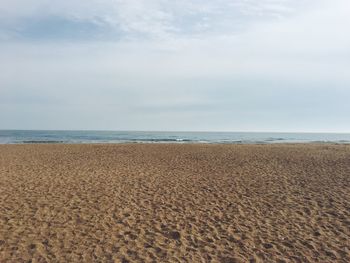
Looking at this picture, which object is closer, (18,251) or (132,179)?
(18,251)

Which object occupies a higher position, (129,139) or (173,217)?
(129,139)

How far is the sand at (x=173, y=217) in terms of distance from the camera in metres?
7.27

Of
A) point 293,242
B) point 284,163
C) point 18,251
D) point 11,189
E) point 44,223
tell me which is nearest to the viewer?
point 18,251

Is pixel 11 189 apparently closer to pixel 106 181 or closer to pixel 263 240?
pixel 106 181

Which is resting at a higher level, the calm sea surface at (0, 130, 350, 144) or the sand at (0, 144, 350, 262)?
the calm sea surface at (0, 130, 350, 144)

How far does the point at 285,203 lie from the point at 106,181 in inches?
295

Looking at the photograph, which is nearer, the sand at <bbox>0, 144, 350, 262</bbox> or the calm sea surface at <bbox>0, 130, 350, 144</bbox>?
the sand at <bbox>0, 144, 350, 262</bbox>

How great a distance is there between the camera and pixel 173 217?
376 inches

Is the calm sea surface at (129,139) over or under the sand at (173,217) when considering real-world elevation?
over

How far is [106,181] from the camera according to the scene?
14719 millimetres

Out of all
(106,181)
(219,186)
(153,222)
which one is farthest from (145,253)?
(106,181)

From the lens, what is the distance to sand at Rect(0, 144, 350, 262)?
7273 millimetres

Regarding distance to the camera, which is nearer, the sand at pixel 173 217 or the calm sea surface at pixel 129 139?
the sand at pixel 173 217

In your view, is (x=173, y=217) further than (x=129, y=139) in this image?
No
